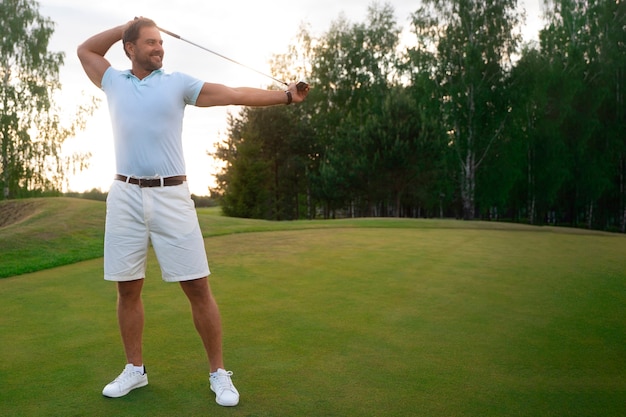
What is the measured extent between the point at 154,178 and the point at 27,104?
85.4 feet

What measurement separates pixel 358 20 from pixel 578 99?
15.5 meters

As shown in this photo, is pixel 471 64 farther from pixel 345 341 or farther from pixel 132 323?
pixel 132 323

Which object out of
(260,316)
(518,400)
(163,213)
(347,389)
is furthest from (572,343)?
(163,213)

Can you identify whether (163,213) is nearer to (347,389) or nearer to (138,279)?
(138,279)

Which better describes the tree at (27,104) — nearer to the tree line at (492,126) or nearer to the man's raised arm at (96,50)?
the tree line at (492,126)

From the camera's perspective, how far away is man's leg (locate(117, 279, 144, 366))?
10.0ft

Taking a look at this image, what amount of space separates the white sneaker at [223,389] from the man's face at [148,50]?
5.16 ft

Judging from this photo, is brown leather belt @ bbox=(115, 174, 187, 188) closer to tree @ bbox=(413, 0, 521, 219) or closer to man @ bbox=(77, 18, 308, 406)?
man @ bbox=(77, 18, 308, 406)

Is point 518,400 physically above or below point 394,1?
below

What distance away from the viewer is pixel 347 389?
284cm

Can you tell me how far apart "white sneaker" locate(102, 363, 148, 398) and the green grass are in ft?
0.17

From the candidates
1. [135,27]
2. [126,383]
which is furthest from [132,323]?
[135,27]

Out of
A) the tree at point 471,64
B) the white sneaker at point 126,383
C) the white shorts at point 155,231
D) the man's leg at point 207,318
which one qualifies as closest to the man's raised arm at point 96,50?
the white shorts at point 155,231

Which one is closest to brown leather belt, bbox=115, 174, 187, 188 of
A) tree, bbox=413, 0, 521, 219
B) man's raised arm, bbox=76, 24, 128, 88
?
man's raised arm, bbox=76, 24, 128, 88
